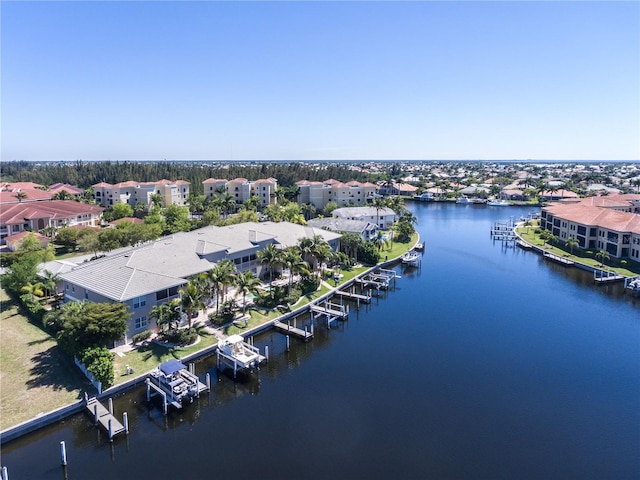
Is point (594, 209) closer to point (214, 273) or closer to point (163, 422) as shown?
point (214, 273)

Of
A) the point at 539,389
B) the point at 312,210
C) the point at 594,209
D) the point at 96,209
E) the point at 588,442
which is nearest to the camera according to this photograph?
the point at 588,442

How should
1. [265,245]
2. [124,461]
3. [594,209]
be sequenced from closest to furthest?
[124,461] → [265,245] → [594,209]

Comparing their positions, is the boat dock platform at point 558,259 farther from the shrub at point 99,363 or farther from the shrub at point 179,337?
the shrub at point 99,363

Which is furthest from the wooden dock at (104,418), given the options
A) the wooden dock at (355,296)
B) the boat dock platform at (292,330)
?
the wooden dock at (355,296)

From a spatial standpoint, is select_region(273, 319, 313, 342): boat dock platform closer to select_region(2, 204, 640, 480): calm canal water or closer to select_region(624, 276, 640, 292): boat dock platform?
select_region(2, 204, 640, 480): calm canal water

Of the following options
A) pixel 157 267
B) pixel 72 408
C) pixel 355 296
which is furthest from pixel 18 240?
pixel 355 296

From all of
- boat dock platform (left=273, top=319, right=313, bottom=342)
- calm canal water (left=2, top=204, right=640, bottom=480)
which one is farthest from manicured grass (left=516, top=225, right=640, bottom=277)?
boat dock platform (left=273, top=319, right=313, bottom=342)

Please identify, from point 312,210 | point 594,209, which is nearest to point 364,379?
point 594,209
